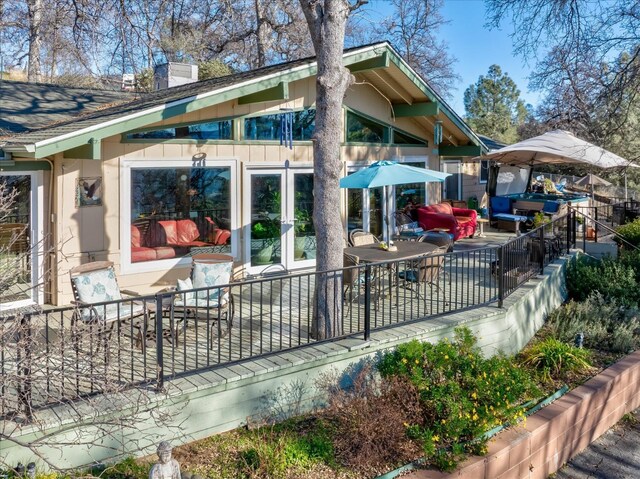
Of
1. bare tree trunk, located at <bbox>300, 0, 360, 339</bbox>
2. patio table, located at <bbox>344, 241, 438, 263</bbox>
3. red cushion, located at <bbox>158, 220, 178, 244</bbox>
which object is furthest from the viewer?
red cushion, located at <bbox>158, 220, 178, 244</bbox>

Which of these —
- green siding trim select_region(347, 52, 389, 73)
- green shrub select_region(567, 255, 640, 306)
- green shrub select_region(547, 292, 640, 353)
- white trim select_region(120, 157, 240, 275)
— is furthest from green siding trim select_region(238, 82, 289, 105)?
green shrub select_region(567, 255, 640, 306)

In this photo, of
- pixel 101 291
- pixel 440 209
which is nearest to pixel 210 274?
pixel 101 291

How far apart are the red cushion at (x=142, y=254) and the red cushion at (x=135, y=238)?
0.15 feet

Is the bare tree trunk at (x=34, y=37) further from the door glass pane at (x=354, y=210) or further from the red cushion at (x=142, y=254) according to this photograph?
the door glass pane at (x=354, y=210)

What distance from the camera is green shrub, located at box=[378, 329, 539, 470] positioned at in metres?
4.58

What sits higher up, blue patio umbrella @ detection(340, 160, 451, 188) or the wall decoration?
blue patio umbrella @ detection(340, 160, 451, 188)

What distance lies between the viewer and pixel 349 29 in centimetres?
2652

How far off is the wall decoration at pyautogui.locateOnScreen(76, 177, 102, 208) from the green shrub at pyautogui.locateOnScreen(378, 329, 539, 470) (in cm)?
468

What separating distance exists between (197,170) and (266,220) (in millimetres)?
1547

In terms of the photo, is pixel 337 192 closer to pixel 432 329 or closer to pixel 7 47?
pixel 432 329

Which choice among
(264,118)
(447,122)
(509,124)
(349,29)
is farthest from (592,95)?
(509,124)

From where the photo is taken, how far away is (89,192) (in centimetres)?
779

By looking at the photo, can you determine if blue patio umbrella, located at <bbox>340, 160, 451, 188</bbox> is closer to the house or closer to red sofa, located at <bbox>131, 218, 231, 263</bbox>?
the house

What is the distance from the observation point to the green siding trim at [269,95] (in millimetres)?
8812
